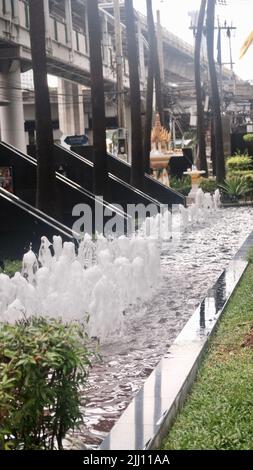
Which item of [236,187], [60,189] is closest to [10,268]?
[60,189]

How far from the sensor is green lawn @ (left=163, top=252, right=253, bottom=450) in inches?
214

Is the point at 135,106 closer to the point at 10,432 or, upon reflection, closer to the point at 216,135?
the point at 216,135

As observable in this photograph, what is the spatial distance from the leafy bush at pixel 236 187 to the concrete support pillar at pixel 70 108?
22446mm

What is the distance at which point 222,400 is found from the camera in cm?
637

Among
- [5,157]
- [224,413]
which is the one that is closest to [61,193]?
[5,157]

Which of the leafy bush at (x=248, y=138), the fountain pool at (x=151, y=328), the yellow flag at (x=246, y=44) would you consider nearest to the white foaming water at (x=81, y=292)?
the fountain pool at (x=151, y=328)

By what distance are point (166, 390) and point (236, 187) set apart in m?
24.1

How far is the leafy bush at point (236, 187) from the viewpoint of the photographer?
30203mm

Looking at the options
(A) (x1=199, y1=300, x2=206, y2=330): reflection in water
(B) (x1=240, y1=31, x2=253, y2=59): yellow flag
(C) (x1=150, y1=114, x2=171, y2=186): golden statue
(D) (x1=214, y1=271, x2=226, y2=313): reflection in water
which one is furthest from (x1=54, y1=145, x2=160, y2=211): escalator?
(B) (x1=240, y1=31, x2=253, y2=59): yellow flag

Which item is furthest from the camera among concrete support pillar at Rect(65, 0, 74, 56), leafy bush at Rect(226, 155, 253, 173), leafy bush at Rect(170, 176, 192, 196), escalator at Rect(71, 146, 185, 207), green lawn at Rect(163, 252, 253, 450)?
concrete support pillar at Rect(65, 0, 74, 56)

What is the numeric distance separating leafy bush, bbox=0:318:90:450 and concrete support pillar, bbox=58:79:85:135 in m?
46.9

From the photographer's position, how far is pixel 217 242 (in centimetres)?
1855

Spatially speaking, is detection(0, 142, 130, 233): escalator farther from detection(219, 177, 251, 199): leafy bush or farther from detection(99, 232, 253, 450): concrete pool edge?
detection(99, 232, 253, 450): concrete pool edge

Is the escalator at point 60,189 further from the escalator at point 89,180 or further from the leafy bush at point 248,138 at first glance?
the leafy bush at point 248,138
